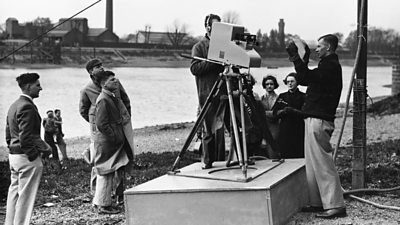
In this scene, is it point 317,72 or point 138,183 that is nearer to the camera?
point 317,72

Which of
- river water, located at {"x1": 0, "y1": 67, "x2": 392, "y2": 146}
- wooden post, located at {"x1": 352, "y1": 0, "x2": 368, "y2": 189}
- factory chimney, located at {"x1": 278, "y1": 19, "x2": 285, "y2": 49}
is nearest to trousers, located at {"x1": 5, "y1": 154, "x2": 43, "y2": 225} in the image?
wooden post, located at {"x1": 352, "y1": 0, "x2": 368, "y2": 189}

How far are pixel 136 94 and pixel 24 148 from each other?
108 feet

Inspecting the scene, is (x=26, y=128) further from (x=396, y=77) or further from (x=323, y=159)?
(x=396, y=77)

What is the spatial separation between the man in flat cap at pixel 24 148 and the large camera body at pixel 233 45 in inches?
64.5

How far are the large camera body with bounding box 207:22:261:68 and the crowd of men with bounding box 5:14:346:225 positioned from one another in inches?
14.5

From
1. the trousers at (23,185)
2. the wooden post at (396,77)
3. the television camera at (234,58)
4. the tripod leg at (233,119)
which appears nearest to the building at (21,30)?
the wooden post at (396,77)

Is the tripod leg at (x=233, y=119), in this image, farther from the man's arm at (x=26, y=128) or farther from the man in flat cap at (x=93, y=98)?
the man's arm at (x=26, y=128)

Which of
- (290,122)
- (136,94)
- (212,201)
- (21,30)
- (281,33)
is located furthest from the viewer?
(21,30)

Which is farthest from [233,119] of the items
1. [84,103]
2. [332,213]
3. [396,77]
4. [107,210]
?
[396,77]

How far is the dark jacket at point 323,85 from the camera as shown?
6039mm

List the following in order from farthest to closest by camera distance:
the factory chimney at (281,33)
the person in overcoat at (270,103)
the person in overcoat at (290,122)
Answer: the factory chimney at (281,33), the person in overcoat at (270,103), the person in overcoat at (290,122)

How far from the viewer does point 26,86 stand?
6.21 meters

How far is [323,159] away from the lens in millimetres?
6172

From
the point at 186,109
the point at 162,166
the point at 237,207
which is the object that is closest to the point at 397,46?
the point at 186,109
